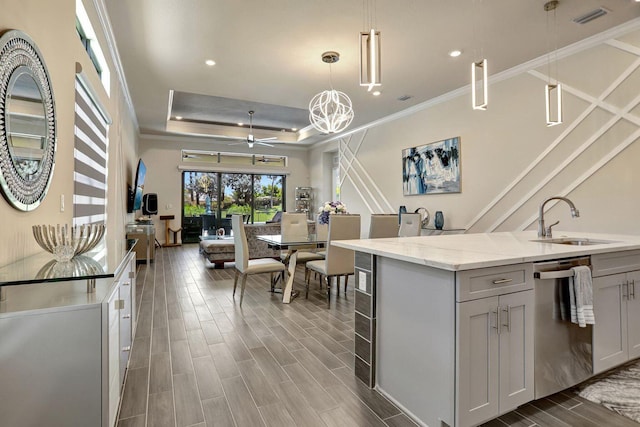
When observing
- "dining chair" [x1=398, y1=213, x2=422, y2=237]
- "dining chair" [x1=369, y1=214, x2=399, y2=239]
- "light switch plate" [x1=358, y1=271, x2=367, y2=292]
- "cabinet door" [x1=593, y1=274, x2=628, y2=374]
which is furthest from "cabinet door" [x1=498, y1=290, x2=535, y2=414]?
"dining chair" [x1=398, y1=213, x2=422, y2=237]

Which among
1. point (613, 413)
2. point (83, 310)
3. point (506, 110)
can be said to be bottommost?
point (613, 413)

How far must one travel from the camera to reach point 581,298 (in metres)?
1.92

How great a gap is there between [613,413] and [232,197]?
31.7 ft

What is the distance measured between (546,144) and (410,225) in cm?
201

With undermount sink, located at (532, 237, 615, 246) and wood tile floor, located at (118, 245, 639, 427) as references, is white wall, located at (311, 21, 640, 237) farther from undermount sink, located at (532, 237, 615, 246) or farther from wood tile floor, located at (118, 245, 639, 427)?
wood tile floor, located at (118, 245, 639, 427)

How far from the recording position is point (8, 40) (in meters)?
1.40

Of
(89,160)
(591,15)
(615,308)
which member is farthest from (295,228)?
(591,15)

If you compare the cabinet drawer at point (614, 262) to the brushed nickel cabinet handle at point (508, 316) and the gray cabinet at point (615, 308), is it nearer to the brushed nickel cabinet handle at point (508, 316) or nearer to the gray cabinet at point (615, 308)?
the gray cabinet at point (615, 308)

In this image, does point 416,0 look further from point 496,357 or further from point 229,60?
point 496,357

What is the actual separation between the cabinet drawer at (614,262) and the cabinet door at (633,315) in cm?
7

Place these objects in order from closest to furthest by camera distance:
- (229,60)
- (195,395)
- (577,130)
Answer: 1. (195,395)
2. (577,130)
3. (229,60)

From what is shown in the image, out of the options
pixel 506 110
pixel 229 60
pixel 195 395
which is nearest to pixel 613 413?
pixel 195 395

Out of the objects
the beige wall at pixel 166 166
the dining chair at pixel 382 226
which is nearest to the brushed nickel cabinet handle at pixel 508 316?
the dining chair at pixel 382 226

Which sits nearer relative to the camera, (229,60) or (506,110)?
(229,60)
